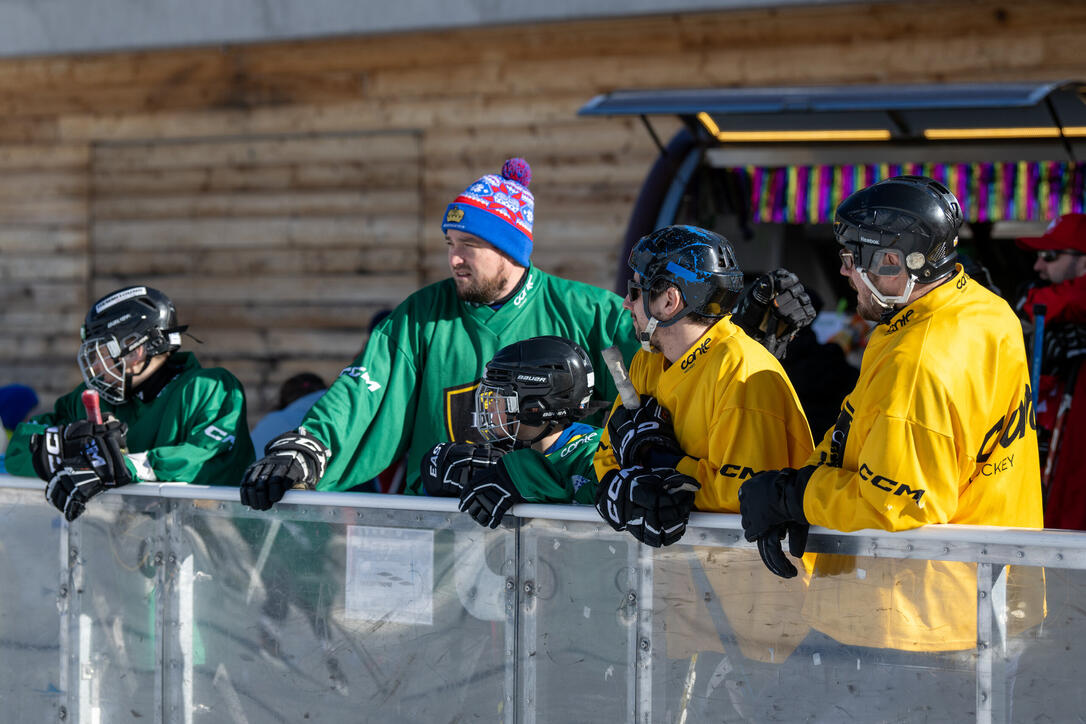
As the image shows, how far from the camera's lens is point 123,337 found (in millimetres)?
4000

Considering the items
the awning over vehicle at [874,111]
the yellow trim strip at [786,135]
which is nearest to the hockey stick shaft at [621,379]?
the awning over vehicle at [874,111]

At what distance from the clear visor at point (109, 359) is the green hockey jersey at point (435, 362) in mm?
741

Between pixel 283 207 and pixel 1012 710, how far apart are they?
7292 mm

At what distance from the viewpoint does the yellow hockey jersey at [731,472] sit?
2.73 metres

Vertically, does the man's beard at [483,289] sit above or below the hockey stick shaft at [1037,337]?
above

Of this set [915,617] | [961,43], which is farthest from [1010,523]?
[961,43]

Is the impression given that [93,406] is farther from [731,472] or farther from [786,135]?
[786,135]

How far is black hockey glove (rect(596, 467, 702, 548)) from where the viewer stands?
8.86 ft

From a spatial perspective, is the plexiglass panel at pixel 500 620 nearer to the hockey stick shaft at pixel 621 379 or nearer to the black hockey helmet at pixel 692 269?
the hockey stick shaft at pixel 621 379

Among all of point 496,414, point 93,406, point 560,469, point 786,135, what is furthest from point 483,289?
point 786,135

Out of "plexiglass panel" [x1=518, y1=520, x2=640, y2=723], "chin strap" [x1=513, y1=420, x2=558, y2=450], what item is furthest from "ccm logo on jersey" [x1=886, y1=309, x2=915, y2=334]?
"chin strap" [x1=513, y1=420, x2=558, y2=450]

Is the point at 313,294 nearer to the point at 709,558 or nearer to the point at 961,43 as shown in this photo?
the point at 961,43

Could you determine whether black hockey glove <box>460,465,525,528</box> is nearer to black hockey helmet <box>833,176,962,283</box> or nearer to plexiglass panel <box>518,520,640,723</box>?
plexiglass panel <box>518,520,640,723</box>

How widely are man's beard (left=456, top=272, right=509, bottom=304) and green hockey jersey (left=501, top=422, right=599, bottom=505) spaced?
0.61m
